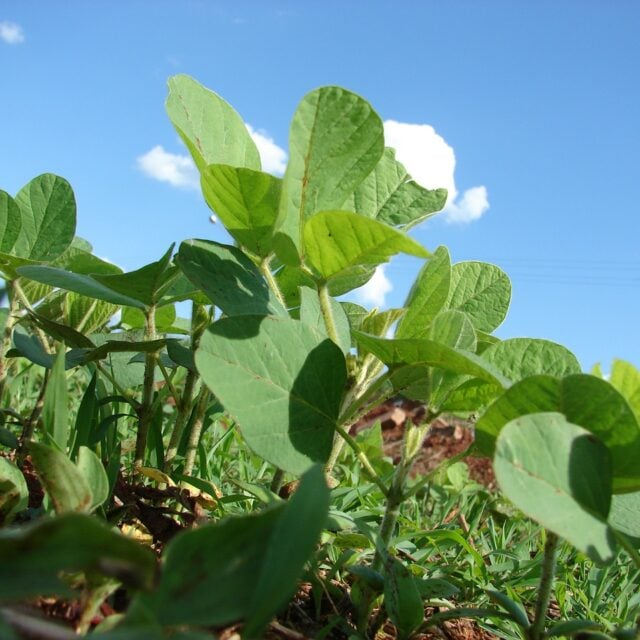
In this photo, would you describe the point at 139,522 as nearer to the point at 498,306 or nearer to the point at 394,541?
the point at 394,541

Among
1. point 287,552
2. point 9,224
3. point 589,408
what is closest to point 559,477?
point 589,408

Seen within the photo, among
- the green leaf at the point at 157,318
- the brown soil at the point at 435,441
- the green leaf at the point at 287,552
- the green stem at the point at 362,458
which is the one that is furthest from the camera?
the brown soil at the point at 435,441

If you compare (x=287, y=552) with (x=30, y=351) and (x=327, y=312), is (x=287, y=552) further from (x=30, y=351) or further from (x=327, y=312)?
(x=30, y=351)

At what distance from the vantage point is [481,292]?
1.16 meters

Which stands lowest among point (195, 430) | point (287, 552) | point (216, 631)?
point (216, 631)

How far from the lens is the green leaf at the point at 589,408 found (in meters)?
0.72

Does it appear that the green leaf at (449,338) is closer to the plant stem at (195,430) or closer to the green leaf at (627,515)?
the green leaf at (627,515)

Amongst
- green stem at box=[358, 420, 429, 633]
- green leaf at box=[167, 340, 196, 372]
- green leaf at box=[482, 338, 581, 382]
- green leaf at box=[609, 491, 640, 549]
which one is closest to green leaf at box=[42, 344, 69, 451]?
green leaf at box=[167, 340, 196, 372]

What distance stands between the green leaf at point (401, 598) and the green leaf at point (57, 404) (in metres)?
0.39

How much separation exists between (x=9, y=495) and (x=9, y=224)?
2.08 ft

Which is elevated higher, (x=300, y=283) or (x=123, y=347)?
(x=300, y=283)

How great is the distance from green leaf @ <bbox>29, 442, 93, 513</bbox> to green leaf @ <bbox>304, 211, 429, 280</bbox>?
1.19 feet

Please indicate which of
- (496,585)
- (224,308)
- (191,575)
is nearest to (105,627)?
(191,575)

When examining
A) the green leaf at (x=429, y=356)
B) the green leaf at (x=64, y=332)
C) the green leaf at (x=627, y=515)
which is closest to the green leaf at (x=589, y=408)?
the green leaf at (x=429, y=356)
